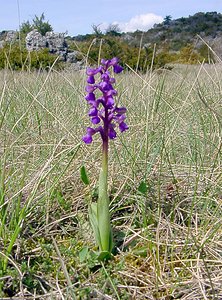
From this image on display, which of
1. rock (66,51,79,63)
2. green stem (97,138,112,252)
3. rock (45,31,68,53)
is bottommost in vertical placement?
green stem (97,138,112,252)

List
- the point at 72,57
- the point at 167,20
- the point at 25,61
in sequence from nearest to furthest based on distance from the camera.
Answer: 1. the point at 25,61
2. the point at 72,57
3. the point at 167,20

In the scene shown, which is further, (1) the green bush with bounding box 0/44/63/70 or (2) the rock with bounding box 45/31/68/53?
(2) the rock with bounding box 45/31/68/53

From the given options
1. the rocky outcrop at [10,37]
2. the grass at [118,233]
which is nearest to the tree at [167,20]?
the rocky outcrop at [10,37]

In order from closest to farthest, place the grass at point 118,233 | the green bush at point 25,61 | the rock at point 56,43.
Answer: the grass at point 118,233 < the green bush at point 25,61 < the rock at point 56,43

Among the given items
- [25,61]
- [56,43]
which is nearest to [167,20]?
[56,43]

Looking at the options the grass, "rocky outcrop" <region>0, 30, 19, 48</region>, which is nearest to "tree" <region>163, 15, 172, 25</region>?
"rocky outcrop" <region>0, 30, 19, 48</region>

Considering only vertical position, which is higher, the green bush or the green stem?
the green bush

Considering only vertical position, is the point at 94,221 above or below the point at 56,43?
below

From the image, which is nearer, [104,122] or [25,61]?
[104,122]

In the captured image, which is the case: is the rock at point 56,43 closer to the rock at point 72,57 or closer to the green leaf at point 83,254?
the rock at point 72,57

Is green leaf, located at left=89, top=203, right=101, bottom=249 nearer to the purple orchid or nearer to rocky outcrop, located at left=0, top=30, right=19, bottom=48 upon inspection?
the purple orchid

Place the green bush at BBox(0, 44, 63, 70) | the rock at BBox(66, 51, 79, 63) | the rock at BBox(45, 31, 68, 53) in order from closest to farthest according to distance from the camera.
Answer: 1. the green bush at BBox(0, 44, 63, 70)
2. the rock at BBox(45, 31, 68, 53)
3. the rock at BBox(66, 51, 79, 63)

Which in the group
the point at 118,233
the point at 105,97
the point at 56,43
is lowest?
the point at 118,233

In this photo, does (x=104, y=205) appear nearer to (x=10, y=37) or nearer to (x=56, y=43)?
(x=56, y=43)
